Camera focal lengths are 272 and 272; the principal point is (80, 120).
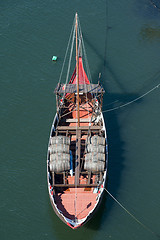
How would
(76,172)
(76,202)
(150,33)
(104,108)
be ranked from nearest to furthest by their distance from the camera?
1. (76,202)
2. (76,172)
3. (104,108)
4. (150,33)

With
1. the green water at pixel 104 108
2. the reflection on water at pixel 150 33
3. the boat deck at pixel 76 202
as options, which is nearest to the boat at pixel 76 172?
the boat deck at pixel 76 202

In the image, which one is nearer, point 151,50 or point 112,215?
point 112,215

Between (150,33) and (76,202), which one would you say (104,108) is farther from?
(150,33)

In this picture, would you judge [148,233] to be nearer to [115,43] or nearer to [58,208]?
[58,208]

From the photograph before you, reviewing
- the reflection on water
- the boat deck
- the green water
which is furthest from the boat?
the reflection on water

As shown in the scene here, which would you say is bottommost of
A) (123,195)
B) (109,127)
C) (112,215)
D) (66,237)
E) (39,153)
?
(66,237)

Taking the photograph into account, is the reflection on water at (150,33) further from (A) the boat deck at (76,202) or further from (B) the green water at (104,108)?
(A) the boat deck at (76,202)

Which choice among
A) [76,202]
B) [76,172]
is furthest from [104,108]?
[76,202]

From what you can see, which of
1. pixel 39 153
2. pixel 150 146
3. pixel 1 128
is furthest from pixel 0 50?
pixel 150 146

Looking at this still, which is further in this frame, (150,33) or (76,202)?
(150,33)
